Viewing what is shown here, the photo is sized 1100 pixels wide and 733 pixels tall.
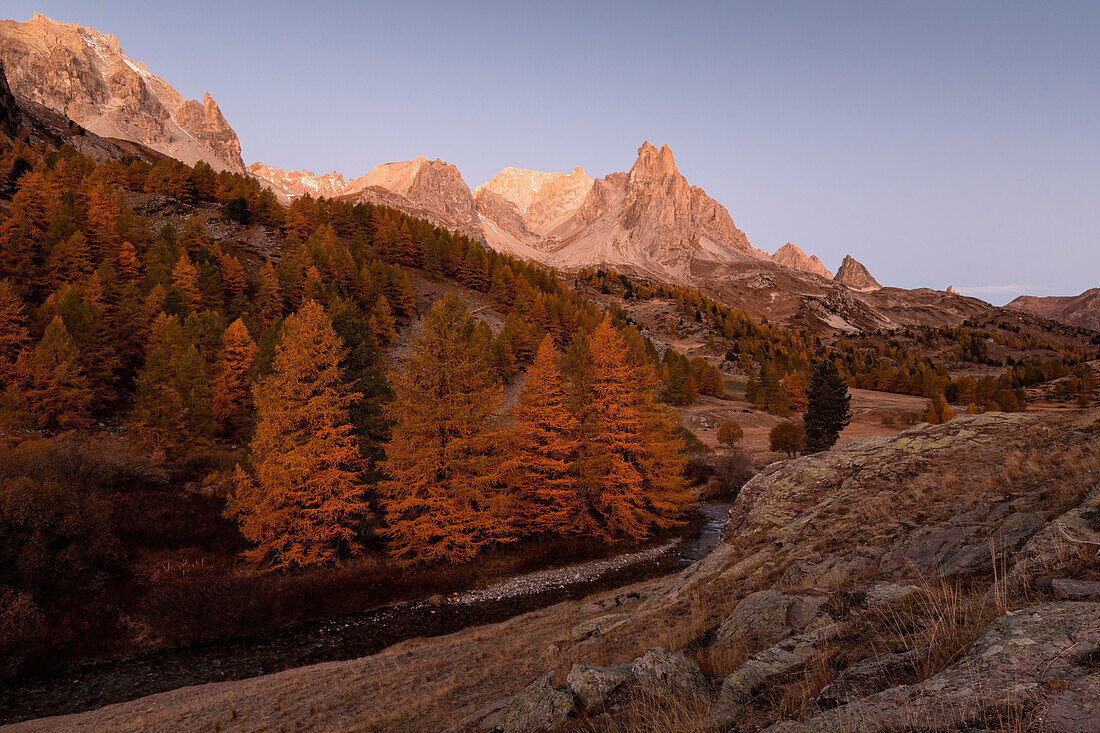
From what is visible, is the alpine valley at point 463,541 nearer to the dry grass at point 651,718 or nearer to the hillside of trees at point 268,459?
the dry grass at point 651,718

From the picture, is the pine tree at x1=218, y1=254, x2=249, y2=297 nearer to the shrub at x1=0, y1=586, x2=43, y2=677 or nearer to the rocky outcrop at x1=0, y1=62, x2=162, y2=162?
the rocky outcrop at x1=0, y1=62, x2=162, y2=162

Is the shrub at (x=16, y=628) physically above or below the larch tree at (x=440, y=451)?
below

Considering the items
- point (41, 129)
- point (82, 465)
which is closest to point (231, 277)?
point (82, 465)

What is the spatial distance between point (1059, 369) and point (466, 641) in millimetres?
169389

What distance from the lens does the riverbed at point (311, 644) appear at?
46.4 feet

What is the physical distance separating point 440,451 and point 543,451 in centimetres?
670

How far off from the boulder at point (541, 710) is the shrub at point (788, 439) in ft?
177

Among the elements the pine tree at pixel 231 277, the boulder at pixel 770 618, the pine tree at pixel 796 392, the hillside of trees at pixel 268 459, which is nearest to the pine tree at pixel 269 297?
the pine tree at pixel 231 277

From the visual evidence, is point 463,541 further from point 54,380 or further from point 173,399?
point 54,380

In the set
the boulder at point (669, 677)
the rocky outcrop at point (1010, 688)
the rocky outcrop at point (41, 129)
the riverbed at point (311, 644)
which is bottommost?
the riverbed at point (311, 644)

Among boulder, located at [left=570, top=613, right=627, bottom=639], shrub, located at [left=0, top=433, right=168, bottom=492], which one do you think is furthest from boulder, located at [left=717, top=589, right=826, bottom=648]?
shrub, located at [left=0, top=433, right=168, bottom=492]

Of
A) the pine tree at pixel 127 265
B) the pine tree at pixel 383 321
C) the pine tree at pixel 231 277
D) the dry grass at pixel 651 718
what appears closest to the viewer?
the dry grass at pixel 651 718

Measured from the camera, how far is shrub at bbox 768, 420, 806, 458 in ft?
180

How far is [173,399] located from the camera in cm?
3694
